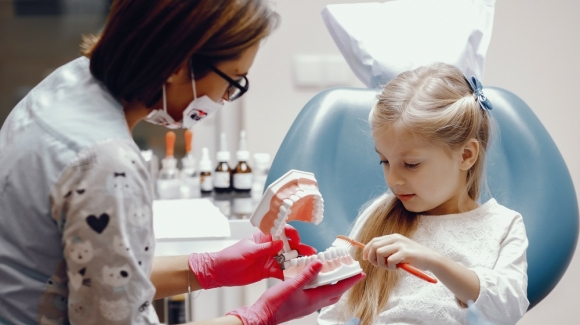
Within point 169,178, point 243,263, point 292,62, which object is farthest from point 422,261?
point 292,62

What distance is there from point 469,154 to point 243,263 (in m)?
0.49

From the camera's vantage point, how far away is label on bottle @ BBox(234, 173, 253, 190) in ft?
7.47

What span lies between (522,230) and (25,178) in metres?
0.95

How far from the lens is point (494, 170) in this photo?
1.63 m

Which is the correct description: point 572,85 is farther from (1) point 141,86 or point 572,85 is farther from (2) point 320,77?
(1) point 141,86

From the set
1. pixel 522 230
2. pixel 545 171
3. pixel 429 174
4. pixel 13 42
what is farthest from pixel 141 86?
pixel 13 42

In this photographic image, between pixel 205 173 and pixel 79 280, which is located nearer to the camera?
pixel 79 280

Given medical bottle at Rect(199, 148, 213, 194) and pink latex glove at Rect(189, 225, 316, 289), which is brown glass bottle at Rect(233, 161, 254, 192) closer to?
medical bottle at Rect(199, 148, 213, 194)

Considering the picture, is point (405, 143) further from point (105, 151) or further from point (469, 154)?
point (105, 151)

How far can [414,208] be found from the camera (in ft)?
4.67

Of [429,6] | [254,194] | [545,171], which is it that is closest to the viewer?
[545,171]

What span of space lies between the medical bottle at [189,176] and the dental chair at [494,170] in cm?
72

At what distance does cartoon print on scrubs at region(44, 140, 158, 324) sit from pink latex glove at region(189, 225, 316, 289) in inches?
16.7

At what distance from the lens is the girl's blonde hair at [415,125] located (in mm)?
1357
